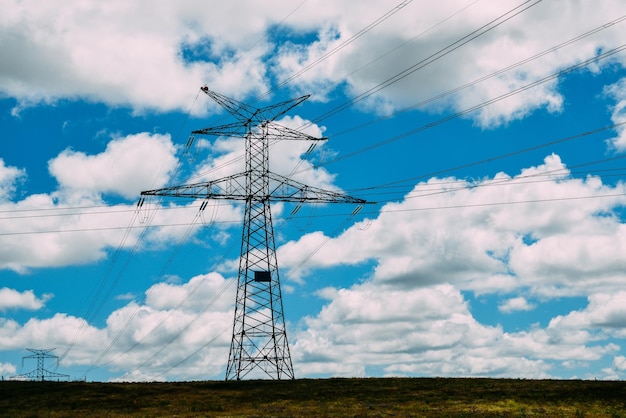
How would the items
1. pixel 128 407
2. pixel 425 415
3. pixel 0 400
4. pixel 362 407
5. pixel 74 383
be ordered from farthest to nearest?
pixel 74 383 < pixel 0 400 < pixel 128 407 < pixel 362 407 < pixel 425 415

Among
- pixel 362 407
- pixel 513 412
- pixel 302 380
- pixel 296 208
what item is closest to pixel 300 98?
pixel 296 208

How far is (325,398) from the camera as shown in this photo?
2477 inches

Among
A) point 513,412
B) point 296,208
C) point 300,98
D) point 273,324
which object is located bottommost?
point 513,412

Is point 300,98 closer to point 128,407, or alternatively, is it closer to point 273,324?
point 273,324

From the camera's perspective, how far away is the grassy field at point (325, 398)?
53.9 metres

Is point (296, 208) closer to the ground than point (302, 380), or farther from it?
farther from it

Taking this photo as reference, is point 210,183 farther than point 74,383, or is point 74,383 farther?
point 74,383

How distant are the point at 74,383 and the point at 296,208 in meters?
32.2

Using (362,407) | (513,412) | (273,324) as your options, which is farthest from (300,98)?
(513,412)

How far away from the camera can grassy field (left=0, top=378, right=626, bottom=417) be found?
53906mm

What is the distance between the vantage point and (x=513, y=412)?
51.8 metres

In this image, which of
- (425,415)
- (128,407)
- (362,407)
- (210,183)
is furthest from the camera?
(210,183)

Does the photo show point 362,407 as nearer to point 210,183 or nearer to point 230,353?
point 230,353

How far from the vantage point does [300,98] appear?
77625 millimetres
